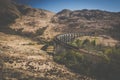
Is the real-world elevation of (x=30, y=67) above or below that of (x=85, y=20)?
below

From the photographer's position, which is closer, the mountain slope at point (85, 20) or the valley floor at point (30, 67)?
the valley floor at point (30, 67)

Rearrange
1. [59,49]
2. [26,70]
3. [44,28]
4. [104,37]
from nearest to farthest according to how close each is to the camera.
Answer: [26,70], [59,49], [104,37], [44,28]

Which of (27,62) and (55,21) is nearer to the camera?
(27,62)

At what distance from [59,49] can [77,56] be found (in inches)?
326

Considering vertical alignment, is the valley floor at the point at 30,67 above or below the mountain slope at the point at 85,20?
below

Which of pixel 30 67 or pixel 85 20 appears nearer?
pixel 30 67

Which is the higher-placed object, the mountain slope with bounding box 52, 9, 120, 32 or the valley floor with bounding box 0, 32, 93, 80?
the mountain slope with bounding box 52, 9, 120, 32

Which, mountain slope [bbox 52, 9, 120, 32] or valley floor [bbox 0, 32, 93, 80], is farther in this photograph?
mountain slope [bbox 52, 9, 120, 32]

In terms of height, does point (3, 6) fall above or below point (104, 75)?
above

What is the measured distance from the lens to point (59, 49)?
61.1 meters

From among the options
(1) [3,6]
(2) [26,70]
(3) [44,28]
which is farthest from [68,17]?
(2) [26,70]

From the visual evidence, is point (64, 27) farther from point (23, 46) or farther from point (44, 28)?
point (23, 46)

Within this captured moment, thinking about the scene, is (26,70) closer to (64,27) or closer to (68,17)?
(64,27)

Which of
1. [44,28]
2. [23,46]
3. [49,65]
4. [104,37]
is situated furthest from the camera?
[44,28]
